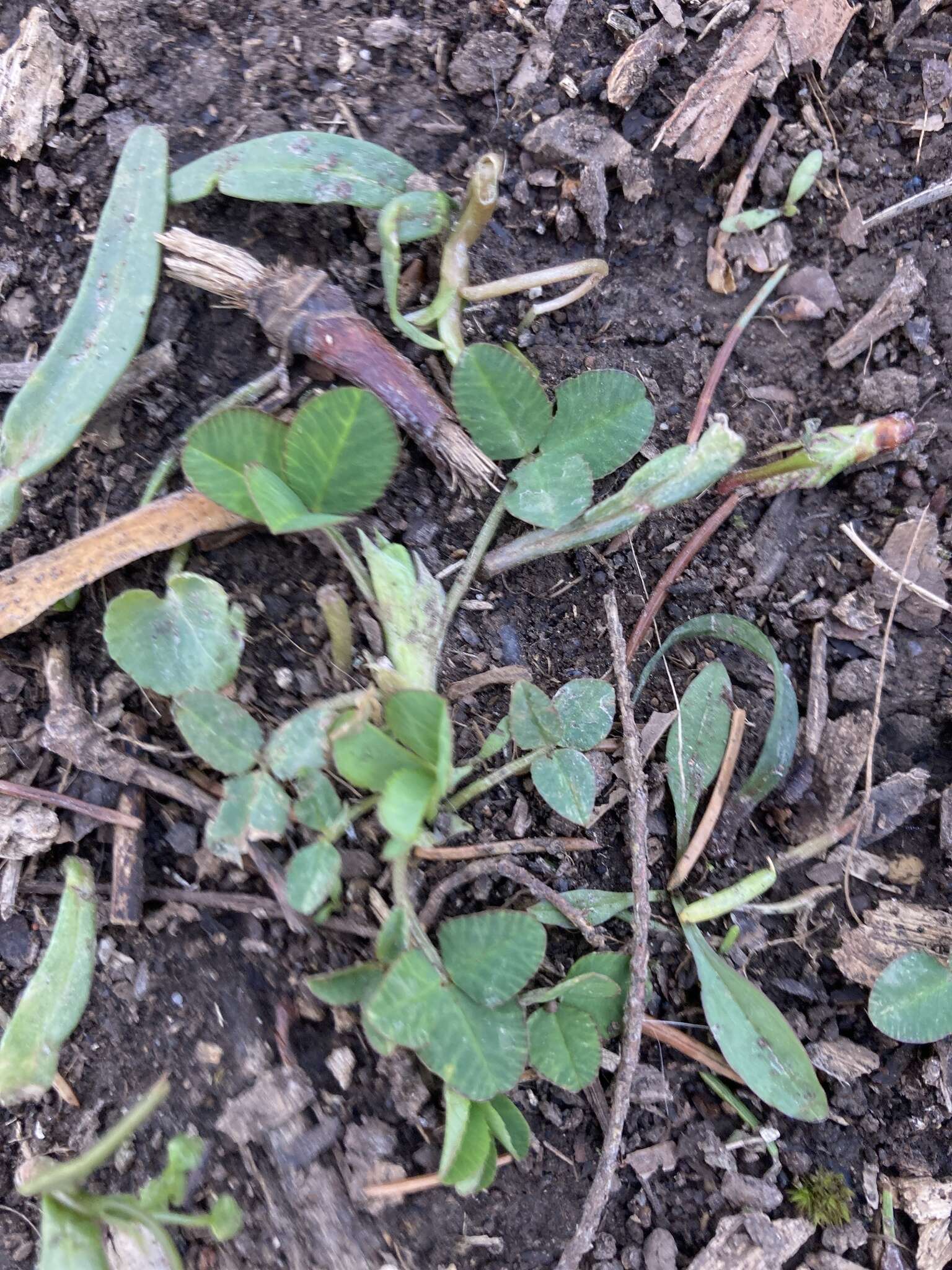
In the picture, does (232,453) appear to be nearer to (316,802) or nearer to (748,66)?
(316,802)

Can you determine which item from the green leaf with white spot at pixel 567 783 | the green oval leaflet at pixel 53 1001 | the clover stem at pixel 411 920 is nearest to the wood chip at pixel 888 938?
the green leaf with white spot at pixel 567 783

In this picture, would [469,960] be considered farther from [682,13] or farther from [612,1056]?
[682,13]

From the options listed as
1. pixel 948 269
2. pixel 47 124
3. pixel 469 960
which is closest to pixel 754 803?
pixel 469 960

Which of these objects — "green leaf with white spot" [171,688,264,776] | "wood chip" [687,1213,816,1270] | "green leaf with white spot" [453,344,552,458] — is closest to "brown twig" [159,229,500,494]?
"green leaf with white spot" [453,344,552,458]

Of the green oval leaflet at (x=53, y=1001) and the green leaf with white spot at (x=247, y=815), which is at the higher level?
the green leaf with white spot at (x=247, y=815)

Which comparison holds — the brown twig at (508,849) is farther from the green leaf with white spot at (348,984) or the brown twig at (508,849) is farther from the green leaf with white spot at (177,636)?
the green leaf with white spot at (177,636)

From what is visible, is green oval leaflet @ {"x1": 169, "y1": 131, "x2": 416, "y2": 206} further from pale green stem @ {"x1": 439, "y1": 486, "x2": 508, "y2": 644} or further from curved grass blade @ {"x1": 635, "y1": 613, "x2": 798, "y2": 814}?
curved grass blade @ {"x1": 635, "y1": 613, "x2": 798, "y2": 814}
